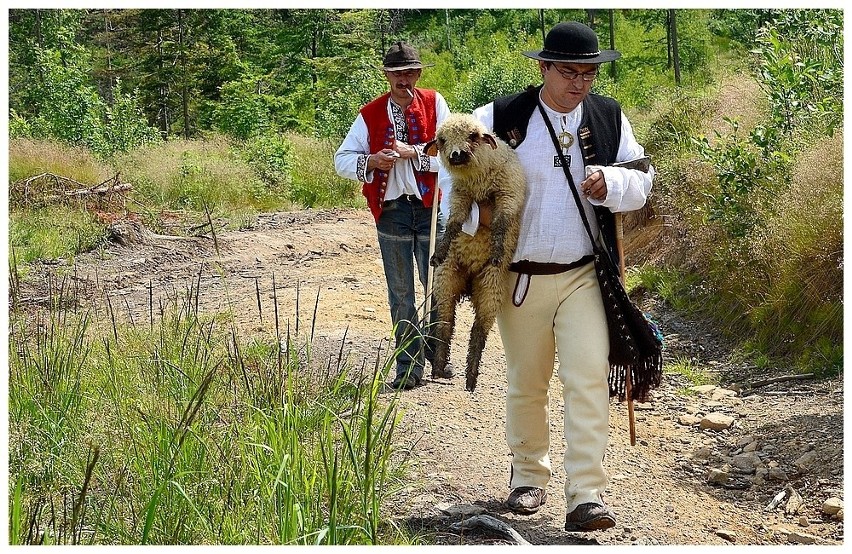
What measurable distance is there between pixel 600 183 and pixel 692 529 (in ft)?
5.42

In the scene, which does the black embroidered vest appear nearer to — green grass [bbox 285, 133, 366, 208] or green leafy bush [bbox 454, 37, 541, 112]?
green grass [bbox 285, 133, 366, 208]

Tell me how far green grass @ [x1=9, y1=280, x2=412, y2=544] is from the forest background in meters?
0.08

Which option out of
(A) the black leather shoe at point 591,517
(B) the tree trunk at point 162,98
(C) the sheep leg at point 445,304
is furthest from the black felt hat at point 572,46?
(B) the tree trunk at point 162,98

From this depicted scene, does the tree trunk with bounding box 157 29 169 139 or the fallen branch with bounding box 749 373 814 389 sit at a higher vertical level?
the tree trunk with bounding box 157 29 169 139

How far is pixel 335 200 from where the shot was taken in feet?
60.0

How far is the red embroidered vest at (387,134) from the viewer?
20.9 feet

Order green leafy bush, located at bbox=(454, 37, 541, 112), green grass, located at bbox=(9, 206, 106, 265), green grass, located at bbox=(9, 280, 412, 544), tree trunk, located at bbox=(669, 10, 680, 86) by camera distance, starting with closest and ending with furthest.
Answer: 1. green grass, located at bbox=(9, 280, 412, 544)
2. green grass, located at bbox=(9, 206, 106, 265)
3. green leafy bush, located at bbox=(454, 37, 541, 112)
4. tree trunk, located at bbox=(669, 10, 680, 86)

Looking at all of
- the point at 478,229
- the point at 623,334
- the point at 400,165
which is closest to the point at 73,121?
the point at 400,165

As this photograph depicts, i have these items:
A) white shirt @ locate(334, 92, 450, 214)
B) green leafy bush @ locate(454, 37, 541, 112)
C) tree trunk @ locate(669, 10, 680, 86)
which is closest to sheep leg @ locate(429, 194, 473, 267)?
white shirt @ locate(334, 92, 450, 214)

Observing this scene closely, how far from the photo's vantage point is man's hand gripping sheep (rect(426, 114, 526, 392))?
4.36m

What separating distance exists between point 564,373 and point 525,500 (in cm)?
64

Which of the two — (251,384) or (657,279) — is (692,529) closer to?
(251,384)

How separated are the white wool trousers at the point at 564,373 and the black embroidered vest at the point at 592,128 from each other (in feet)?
0.70

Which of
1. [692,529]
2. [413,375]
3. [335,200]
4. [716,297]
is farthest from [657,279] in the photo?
[335,200]
